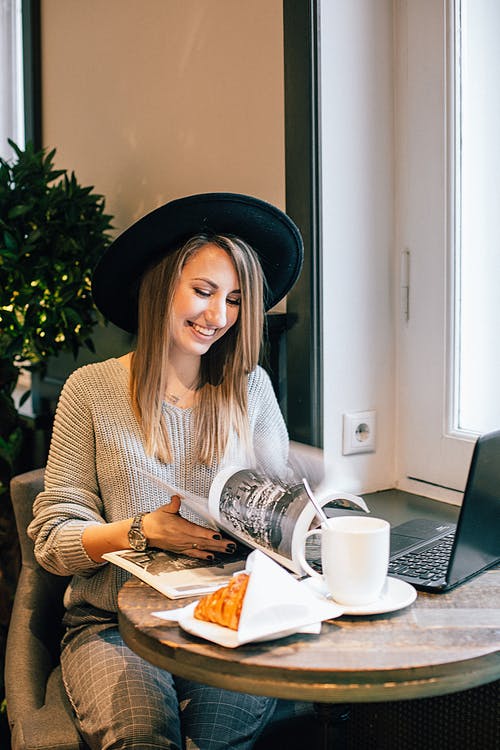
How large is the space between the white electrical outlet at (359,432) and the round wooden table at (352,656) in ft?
2.85

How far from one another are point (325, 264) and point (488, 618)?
3.22ft

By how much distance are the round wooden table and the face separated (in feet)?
2.04

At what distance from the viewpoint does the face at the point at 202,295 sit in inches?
57.5

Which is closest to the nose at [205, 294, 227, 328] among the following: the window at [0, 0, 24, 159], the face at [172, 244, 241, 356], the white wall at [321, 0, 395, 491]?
the face at [172, 244, 241, 356]

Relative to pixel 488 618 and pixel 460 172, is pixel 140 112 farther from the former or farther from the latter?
pixel 488 618

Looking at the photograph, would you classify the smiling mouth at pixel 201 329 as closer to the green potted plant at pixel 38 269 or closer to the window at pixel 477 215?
the window at pixel 477 215

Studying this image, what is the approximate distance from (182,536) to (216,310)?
45 centimetres

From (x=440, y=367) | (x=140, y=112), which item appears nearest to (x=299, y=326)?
(x=440, y=367)

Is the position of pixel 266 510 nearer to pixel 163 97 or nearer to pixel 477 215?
pixel 477 215

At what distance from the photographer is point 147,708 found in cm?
121

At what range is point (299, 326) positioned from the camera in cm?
180

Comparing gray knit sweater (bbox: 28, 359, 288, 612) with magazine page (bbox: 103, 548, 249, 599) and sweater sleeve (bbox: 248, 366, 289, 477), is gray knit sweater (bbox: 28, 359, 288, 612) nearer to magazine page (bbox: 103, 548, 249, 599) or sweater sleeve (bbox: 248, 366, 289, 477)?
sweater sleeve (bbox: 248, 366, 289, 477)

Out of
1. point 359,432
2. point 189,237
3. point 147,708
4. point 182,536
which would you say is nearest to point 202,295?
point 189,237

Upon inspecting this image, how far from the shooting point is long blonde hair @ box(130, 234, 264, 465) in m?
1.48
